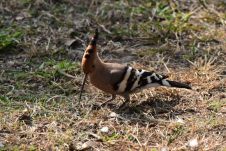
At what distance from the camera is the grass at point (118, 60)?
3496 millimetres

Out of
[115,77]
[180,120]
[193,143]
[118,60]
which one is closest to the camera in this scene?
[193,143]

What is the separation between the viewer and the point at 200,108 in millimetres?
3916

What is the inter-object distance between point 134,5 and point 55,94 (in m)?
2.06

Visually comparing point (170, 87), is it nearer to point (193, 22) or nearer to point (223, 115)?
point (223, 115)

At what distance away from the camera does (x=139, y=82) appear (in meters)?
3.91

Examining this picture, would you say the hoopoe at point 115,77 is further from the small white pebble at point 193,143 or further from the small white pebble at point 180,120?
the small white pebble at point 193,143

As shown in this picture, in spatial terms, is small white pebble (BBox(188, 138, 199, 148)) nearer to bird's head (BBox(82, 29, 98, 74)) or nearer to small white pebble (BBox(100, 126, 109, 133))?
small white pebble (BBox(100, 126, 109, 133))

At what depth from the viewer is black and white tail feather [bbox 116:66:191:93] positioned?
3871 millimetres

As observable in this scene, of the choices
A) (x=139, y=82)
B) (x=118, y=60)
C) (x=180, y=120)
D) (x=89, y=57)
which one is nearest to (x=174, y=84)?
(x=139, y=82)

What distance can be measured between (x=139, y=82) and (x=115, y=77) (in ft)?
0.60

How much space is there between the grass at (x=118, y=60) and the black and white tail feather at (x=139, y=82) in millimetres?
136

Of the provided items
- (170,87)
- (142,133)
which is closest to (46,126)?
(142,133)

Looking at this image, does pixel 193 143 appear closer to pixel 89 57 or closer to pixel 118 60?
pixel 89 57

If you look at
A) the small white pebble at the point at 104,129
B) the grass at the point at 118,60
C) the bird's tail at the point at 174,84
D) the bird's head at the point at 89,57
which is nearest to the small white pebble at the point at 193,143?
the grass at the point at 118,60
